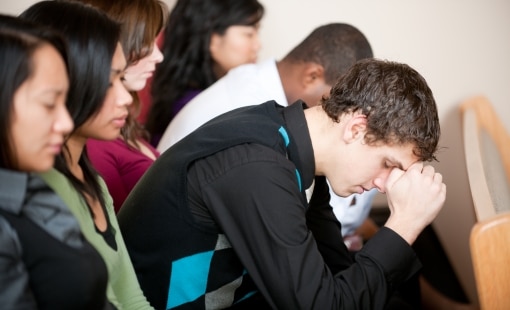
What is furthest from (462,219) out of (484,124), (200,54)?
(200,54)

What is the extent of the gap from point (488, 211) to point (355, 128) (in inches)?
11.1

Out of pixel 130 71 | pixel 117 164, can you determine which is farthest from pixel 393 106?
pixel 117 164

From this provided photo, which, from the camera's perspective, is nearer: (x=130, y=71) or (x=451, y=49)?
(x=130, y=71)

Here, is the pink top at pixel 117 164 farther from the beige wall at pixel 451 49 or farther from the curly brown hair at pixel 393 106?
the beige wall at pixel 451 49

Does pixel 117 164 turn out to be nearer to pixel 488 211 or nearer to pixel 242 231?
pixel 242 231

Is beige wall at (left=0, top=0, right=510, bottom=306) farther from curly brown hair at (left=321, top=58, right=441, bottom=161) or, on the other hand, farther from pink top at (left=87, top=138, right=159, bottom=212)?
curly brown hair at (left=321, top=58, right=441, bottom=161)

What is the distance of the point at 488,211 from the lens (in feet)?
3.99

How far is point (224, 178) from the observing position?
122 cm

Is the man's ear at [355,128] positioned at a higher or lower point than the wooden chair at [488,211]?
higher

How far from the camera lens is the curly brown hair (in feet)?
4.29

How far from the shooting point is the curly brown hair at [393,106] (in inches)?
51.5

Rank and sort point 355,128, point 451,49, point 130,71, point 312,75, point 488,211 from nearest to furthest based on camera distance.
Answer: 1. point 488,211
2. point 355,128
3. point 130,71
4. point 312,75
5. point 451,49

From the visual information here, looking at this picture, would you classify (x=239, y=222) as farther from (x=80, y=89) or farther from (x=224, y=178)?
(x=80, y=89)

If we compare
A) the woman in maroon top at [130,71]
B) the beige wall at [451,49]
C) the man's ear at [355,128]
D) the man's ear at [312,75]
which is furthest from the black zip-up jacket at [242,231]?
the beige wall at [451,49]
